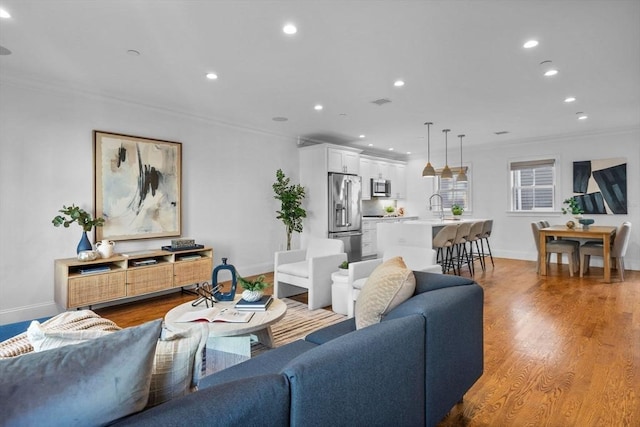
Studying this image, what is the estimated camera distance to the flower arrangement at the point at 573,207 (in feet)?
20.2

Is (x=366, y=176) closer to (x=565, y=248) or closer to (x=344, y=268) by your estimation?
(x=565, y=248)

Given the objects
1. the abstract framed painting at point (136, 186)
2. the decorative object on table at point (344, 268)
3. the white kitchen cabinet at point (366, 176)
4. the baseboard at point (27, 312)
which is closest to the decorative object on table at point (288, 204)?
the abstract framed painting at point (136, 186)

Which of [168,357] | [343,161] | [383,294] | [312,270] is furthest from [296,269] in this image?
[343,161]

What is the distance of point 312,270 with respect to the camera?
3.89m

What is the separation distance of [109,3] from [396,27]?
2119 mm

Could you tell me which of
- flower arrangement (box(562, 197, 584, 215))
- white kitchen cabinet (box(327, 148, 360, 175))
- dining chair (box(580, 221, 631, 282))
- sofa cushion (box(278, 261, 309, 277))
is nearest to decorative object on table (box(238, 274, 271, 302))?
sofa cushion (box(278, 261, 309, 277))

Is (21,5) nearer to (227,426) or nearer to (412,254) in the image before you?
(227,426)

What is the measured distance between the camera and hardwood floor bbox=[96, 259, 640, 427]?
78.8 inches

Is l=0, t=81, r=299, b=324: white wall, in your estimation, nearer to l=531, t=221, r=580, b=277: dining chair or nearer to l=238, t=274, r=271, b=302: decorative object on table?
l=238, t=274, r=271, b=302: decorative object on table

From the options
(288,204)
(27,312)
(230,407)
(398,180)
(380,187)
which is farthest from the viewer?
(398,180)

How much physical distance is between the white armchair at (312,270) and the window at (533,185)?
5.32m

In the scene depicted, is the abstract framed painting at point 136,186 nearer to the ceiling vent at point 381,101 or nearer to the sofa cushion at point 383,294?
the ceiling vent at point 381,101

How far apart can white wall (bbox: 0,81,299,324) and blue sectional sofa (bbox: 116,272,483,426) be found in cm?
343

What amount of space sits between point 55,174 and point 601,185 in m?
8.76
